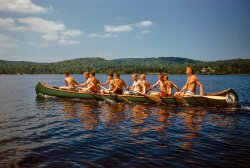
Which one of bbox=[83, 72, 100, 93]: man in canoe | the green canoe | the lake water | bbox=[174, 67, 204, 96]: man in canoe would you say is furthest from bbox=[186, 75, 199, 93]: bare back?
bbox=[83, 72, 100, 93]: man in canoe

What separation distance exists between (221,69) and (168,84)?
146 metres

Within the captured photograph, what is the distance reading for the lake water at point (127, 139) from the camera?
22.4ft

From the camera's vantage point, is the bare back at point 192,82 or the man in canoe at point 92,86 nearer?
the bare back at point 192,82

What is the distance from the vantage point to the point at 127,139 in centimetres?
888

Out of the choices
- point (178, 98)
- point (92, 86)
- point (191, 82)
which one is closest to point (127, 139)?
point (191, 82)

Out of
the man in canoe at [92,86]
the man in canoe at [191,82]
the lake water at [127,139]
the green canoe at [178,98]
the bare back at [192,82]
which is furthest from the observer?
the man in canoe at [92,86]

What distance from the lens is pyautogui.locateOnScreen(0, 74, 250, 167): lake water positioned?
269 inches

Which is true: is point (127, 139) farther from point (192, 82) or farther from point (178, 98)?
point (178, 98)

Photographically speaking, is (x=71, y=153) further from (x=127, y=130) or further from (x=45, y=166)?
(x=127, y=130)

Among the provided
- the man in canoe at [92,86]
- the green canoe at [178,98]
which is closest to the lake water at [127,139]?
the green canoe at [178,98]

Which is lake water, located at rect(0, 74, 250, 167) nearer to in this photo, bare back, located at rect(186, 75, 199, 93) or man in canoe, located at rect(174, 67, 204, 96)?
man in canoe, located at rect(174, 67, 204, 96)

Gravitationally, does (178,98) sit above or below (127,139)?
above

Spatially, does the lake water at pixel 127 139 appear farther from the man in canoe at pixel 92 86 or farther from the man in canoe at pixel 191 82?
the man in canoe at pixel 92 86

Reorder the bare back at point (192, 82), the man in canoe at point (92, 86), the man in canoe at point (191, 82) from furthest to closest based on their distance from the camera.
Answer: the man in canoe at point (92, 86), the bare back at point (192, 82), the man in canoe at point (191, 82)
